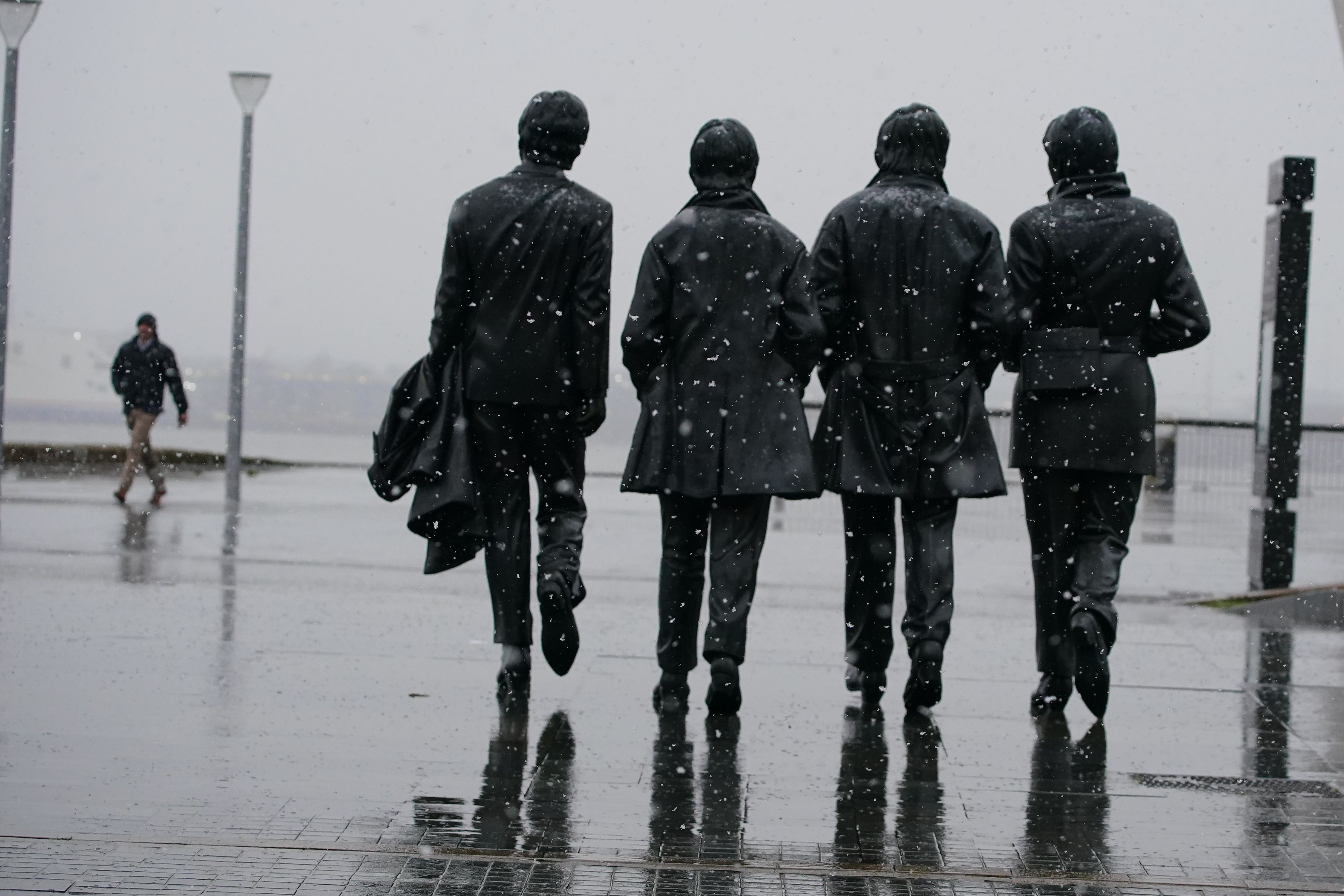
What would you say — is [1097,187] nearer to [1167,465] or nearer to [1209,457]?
[1209,457]

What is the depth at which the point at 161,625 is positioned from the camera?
7199mm

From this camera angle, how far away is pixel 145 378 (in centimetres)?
1598

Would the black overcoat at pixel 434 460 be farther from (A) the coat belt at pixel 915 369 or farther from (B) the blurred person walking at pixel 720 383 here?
(A) the coat belt at pixel 915 369

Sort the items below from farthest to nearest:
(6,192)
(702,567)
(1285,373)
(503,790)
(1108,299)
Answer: (6,192) → (1285,373) → (702,567) → (1108,299) → (503,790)

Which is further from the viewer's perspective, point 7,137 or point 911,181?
point 7,137

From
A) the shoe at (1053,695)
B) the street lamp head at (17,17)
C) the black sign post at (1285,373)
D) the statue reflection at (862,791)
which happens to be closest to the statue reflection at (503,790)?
the statue reflection at (862,791)

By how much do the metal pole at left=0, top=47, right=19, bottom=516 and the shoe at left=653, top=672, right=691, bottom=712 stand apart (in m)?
10.5

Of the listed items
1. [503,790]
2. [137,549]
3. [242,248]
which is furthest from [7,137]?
[503,790]

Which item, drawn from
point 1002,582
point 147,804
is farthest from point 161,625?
point 1002,582

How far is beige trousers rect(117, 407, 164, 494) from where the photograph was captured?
15.1 m

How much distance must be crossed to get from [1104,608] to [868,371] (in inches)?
44.1

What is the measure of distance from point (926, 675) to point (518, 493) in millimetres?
1555

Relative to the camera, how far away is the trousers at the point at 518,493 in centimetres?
605

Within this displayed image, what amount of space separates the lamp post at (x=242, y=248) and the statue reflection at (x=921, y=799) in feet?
37.9
